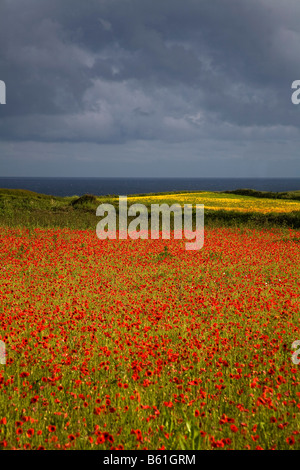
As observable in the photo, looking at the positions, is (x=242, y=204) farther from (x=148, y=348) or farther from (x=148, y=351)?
(x=148, y=351)

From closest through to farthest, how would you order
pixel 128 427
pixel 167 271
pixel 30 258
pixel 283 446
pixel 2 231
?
pixel 283 446 → pixel 128 427 → pixel 167 271 → pixel 30 258 → pixel 2 231

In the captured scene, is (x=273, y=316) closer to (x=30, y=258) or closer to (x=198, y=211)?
(x=30, y=258)

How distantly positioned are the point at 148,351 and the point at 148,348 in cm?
20

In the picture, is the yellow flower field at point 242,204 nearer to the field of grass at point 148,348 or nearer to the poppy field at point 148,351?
the field of grass at point 148,348

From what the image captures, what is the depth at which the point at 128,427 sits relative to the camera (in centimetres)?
396

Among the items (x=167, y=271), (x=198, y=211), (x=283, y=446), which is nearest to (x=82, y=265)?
(x=167, y=271)

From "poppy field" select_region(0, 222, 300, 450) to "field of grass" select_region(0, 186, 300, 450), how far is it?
0.03 meters

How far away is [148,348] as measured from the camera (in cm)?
600

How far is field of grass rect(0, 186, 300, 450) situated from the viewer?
391cm

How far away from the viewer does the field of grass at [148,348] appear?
3.91m

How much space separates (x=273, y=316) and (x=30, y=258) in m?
9.83

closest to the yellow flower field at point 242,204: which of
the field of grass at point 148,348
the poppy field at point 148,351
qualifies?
the field of grass at point 148,348

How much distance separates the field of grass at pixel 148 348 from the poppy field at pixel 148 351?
0.03m

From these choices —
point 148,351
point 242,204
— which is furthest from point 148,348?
point 242,204
